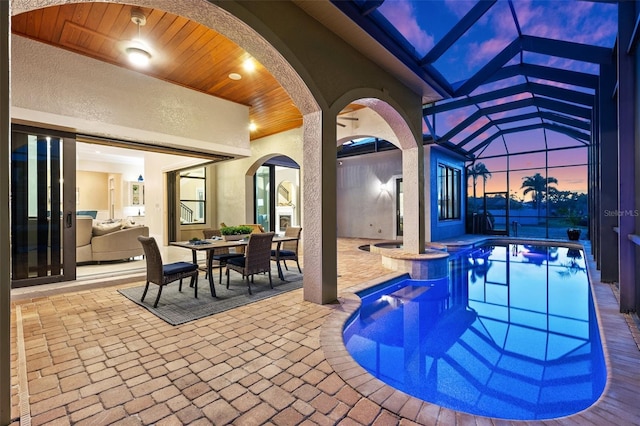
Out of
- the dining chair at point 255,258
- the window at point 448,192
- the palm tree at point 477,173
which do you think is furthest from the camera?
the palm tree at point 477,173

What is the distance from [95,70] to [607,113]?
24.9 feet

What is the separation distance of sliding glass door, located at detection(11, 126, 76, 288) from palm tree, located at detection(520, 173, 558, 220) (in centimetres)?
1446

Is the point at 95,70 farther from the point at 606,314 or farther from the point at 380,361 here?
the point at 606,314

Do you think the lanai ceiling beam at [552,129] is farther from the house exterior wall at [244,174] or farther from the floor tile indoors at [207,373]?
the floor tile indoors at [207,373]

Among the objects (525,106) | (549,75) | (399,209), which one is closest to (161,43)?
(549,75)

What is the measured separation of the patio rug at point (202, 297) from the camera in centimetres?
345

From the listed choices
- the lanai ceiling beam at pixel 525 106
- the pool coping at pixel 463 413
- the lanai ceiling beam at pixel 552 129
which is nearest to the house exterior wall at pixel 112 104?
the pool coping at pixel 463 413

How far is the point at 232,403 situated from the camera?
72.2 inches

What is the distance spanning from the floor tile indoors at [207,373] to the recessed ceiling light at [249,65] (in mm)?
3548

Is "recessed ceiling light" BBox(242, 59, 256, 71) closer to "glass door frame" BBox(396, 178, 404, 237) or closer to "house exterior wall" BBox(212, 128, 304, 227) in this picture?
"house exterior wall" BBox(212, 128, 304, 227)

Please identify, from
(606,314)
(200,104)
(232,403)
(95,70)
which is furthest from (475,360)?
(95,70)

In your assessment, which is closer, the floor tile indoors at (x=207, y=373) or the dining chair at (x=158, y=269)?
the floor tile indoors at (x=207, y=373)

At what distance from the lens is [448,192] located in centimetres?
1171

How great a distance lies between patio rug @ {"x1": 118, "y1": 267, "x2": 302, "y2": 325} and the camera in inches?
136
